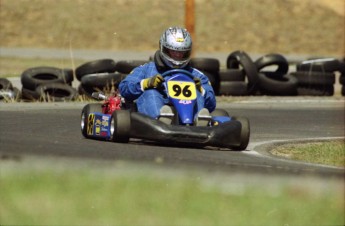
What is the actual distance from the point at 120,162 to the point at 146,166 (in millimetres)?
389

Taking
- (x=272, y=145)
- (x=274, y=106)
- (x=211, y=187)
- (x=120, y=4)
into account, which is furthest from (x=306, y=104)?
(x=120, y=4)

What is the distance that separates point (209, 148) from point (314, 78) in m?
8.03

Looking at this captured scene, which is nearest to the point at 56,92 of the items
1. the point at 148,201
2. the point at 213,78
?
the point at 213,78

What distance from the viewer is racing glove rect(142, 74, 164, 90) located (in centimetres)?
1105

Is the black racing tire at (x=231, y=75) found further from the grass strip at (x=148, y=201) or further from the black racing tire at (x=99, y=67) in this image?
the grass strip at (x=148, y=201)

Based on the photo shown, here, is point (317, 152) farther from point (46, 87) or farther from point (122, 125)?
point (46, 87)

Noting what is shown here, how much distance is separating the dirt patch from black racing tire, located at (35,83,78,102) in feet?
47.2

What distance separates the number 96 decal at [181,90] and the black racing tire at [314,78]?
7.65m

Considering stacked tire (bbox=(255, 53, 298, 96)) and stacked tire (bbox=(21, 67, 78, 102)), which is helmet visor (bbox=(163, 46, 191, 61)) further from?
stacked tire (bbox=(255, 53, 298, 96))

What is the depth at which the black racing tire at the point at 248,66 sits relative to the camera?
17562 mm

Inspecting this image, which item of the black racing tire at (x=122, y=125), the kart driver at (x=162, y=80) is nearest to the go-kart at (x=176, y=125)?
the black racing tire at (x=122, y=125)

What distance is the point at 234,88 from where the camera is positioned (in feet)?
58.2

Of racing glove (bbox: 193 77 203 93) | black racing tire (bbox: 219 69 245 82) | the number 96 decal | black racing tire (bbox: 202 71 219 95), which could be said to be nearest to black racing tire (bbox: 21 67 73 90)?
black racing tire (bbox: 202 71 219 95)

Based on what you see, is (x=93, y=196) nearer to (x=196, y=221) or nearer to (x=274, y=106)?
(x=196, y=221)
